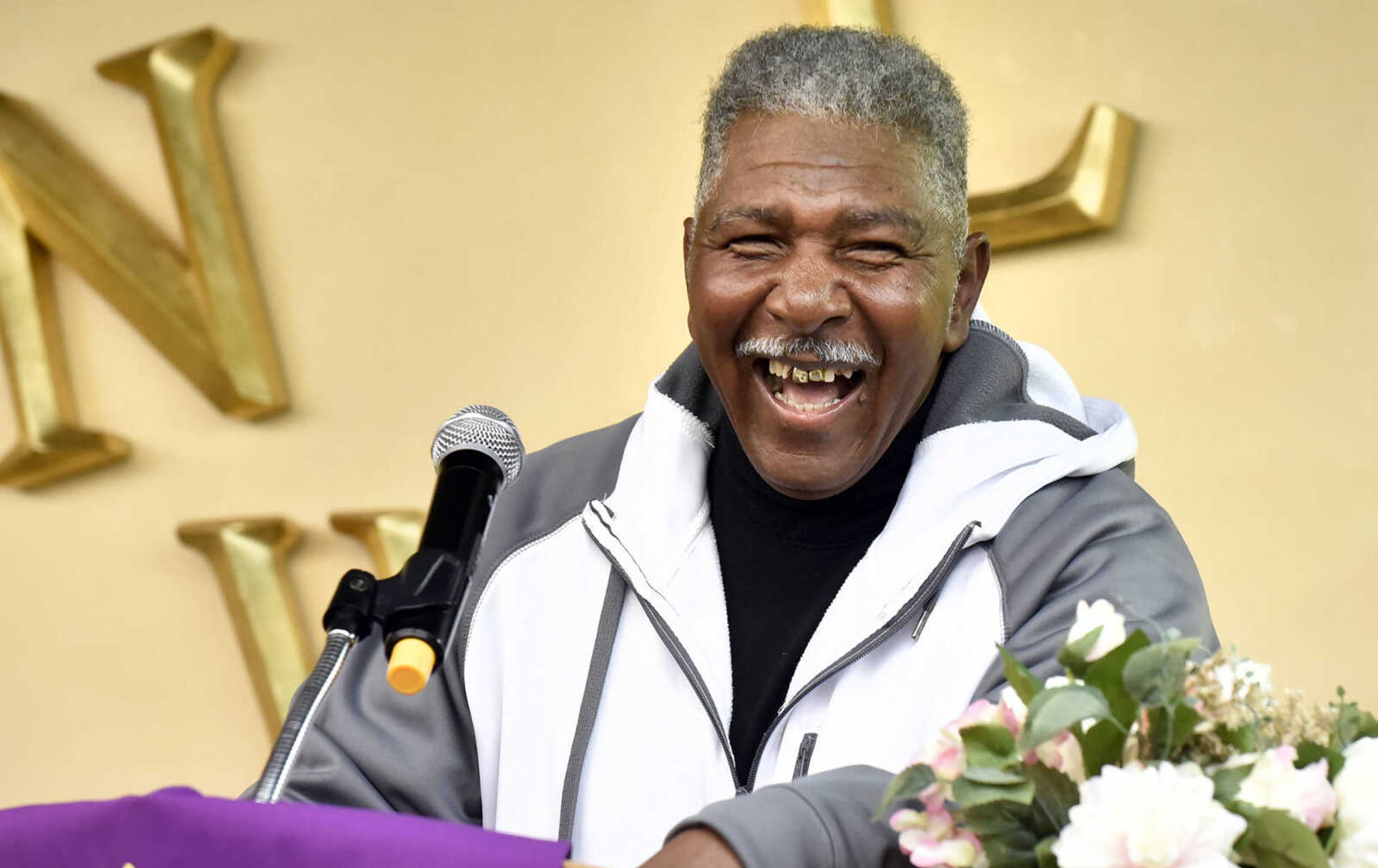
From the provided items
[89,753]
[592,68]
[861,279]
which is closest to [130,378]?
[89,753]

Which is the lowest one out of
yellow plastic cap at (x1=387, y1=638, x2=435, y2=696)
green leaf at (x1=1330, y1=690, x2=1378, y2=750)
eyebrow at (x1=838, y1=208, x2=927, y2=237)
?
green leaf at (x1=1330, y1=690, x2=1378, y2=750)

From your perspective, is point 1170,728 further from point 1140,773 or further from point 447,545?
point 447,545

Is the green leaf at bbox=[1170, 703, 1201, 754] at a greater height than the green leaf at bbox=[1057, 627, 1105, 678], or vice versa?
the green leaf at bbox=[1057, 627, 1105, 678]

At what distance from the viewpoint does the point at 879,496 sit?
150 centimetres

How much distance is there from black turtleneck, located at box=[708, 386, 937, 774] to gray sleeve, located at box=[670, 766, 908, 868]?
559mm

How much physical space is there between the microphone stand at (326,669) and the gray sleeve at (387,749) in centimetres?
47

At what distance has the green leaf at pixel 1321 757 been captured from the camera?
753 millimetres

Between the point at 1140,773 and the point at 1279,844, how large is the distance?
0.25 feet

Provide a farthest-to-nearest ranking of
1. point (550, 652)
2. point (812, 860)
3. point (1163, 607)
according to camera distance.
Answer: point (550, 652)
point (1163, 607)
point (812, 860)

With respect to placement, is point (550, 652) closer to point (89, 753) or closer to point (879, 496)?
point (879, 496)

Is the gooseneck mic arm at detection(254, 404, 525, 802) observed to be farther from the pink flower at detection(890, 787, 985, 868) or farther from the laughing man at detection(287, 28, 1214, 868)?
the laughing man at detection(287, 28, 1214, 868)

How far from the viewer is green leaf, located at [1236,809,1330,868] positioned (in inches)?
27.4

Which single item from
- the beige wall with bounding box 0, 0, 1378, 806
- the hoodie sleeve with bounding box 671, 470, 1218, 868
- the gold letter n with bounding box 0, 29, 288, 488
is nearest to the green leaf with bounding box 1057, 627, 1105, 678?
the hoodie sleeve with bounding box 671, 470, 1218, 868

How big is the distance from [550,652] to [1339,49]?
156 cm
